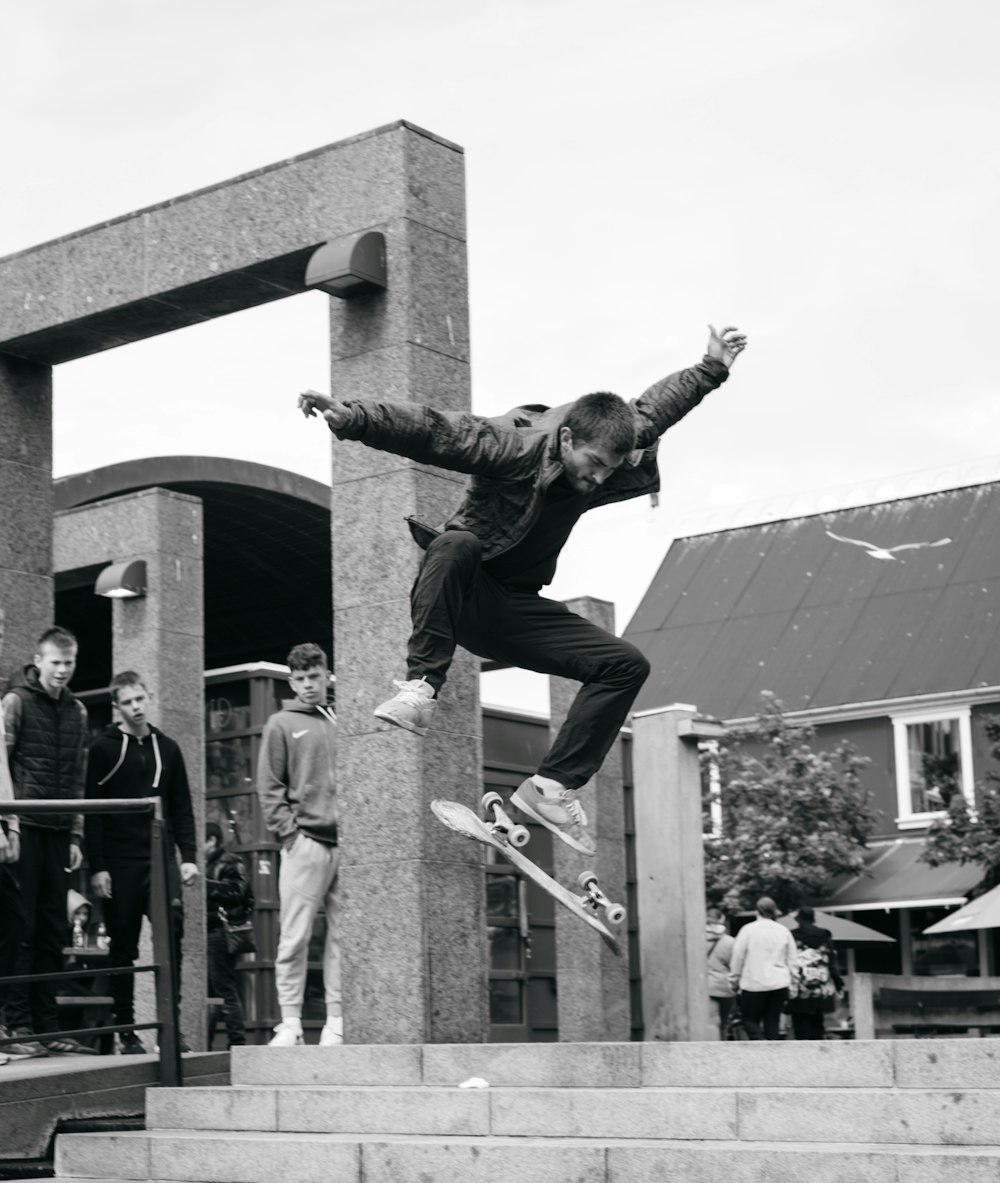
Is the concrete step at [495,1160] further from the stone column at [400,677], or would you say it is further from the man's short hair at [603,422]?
the man's short hair at [603,422]

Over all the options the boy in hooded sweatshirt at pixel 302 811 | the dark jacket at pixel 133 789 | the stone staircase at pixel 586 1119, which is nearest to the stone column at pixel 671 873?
the boy in hooded sweatshirt at pixel 302 811

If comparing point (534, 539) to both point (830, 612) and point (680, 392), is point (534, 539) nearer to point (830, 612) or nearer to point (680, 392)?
point (680, 392)

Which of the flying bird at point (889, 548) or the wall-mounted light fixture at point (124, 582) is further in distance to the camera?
the flying bird at point (889, 548)

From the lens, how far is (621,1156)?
664 cm

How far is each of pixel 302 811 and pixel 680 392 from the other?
3420 millimetres

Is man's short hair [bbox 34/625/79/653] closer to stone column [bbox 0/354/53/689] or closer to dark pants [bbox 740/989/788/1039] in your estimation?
stone column [bbox 0/354/53/689]

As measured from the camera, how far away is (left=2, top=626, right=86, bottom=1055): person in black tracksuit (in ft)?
31.4

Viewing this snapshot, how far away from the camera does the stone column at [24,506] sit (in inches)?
490

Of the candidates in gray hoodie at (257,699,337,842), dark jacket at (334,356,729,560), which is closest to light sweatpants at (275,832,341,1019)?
gray hoodie at (257,699,337,842)

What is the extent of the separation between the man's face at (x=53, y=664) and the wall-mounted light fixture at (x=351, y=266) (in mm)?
2518

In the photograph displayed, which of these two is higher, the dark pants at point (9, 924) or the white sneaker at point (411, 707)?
the white sneaker at point (411, 707)

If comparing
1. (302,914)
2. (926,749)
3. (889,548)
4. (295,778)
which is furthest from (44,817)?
(889,548)

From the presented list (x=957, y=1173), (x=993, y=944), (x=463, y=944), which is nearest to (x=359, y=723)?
(x=463, y=944)

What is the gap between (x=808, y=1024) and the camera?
17797 millimetres
